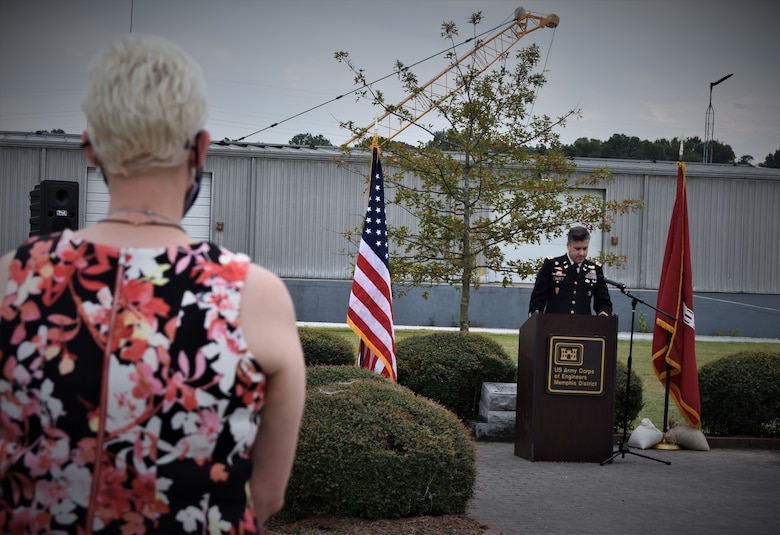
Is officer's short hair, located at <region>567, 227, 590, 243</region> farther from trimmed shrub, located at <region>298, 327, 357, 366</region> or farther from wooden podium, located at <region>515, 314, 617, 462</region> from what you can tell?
trimmed shrub, located at <region>298, 327, 357, 366</region>

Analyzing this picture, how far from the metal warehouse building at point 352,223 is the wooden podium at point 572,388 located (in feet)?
65.9

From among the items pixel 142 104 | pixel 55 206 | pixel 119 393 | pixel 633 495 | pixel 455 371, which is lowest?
pixel 633 495

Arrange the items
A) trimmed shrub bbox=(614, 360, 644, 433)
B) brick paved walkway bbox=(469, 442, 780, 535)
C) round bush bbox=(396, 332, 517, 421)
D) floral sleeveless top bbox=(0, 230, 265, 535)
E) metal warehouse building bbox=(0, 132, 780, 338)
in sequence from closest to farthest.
→ floral sleeveless top bbox=(0, 230, 265, 535), brick paved walkway bbox=(469, 442, 780, 535), trimmed shrub bbox=(614, 360, 644, 433), round bush bbox=(396, 332, 517, 421), metal warehouse building bbox=(0, 132, 780, 338)

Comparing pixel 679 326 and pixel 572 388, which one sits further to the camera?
pixel 679 326

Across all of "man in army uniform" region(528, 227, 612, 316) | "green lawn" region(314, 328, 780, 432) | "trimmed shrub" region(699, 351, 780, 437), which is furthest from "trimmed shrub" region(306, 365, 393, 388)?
"trimmed shrub" region(699, 351, 780, 437)

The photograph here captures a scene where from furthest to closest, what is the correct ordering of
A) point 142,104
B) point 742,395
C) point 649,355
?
point 649,355 < point 742,395 < point 142,104

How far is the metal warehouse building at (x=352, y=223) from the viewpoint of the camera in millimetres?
30922

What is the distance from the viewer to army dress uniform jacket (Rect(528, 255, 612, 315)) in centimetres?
1038

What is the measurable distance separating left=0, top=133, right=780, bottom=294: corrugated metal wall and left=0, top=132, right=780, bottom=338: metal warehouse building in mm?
37

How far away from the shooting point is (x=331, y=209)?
3167 centimetres

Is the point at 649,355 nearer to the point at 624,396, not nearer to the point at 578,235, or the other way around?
the point at 624,396

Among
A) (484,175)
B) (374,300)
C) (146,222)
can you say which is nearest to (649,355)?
(484,175)

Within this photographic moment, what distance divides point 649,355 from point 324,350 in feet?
41.0

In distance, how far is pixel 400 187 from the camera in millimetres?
14844
